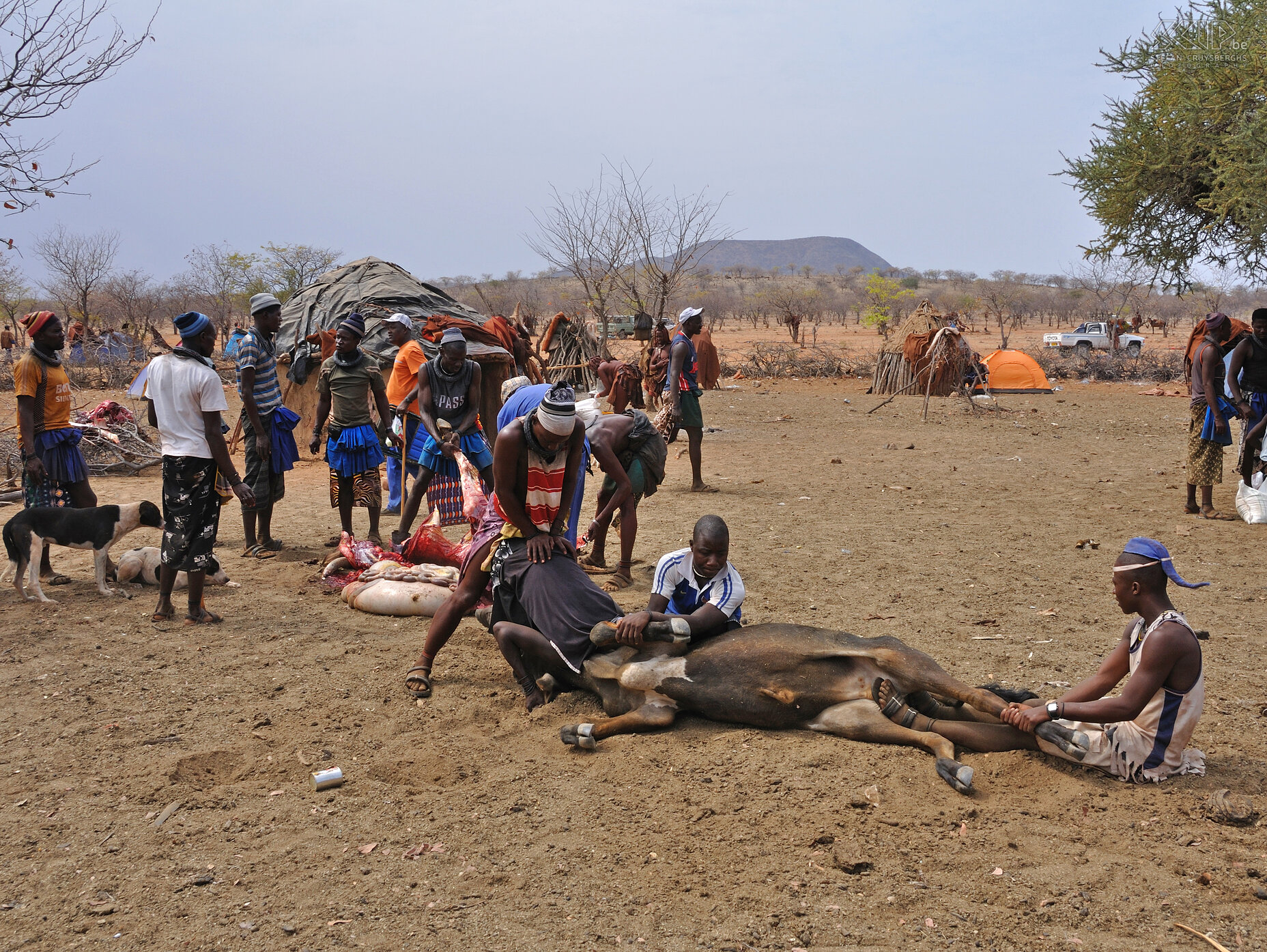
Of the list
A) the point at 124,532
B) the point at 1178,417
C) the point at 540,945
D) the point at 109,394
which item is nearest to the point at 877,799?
the point at 540,945

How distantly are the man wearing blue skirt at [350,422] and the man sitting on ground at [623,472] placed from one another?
202 centimetres

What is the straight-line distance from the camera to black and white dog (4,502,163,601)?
5836mm

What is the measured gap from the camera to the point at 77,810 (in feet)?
11.3

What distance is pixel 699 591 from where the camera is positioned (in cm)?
416

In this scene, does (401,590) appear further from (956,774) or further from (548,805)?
(956,774)

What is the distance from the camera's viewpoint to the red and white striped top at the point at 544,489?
432 cm

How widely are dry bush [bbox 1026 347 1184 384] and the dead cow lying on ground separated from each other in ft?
75.1

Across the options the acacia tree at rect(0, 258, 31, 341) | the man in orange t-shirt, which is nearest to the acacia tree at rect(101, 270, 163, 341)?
the acacia tree at rect(0, 258, 31, 341)

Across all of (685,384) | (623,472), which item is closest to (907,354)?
(685,384)

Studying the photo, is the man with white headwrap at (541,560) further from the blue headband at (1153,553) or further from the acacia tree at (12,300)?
the acacia tree at (12,300)

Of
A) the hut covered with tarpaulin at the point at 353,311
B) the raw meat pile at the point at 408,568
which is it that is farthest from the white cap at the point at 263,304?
the hut covered with tarpaulin at the point at 353,311

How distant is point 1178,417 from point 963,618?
13869 mm

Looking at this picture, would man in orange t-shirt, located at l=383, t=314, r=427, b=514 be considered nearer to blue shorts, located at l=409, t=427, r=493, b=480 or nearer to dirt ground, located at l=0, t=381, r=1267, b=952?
blue shorts, located at l=409, t=427, r=493, b=480

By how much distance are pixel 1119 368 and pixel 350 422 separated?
23.8m
